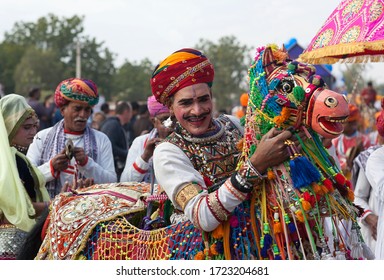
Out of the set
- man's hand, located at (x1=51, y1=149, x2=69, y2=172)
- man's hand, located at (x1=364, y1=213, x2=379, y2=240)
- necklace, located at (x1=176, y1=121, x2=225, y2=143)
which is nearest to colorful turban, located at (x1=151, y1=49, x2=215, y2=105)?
necklace, located at (x1=176, y1=121, x2=225, y2=143)

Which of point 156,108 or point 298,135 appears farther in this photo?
point 156,108

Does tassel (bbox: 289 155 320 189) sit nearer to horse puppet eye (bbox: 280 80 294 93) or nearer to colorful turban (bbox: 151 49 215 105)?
horse puppet eye (bbox: 280 80 294 93)

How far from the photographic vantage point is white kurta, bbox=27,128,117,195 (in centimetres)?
575

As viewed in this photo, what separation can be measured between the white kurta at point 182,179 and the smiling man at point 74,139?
2.49 metres

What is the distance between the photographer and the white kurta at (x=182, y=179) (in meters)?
3.11

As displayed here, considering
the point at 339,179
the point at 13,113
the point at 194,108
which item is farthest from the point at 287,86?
the point at 13,113

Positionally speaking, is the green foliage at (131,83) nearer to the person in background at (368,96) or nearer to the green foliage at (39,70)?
the green foliage at (39,70)

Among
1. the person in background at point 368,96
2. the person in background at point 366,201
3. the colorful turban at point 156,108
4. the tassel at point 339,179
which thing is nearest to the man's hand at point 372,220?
the person in background at point 366,201

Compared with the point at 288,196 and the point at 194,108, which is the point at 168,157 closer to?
the point at 194,108

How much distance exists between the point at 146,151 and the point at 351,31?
227 cm

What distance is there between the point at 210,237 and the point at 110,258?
25.7 inches

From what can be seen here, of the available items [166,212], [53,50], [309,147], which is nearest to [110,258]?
[166,212]

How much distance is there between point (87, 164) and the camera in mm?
5727

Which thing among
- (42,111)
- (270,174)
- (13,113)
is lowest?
(270,174)
